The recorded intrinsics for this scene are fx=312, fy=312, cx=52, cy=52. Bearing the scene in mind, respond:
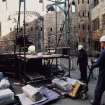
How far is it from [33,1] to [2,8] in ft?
10.9

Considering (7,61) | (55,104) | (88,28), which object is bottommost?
(55,104)

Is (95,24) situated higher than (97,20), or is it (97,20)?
(97,20)

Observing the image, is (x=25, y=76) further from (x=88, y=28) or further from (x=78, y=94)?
(x=88, y=28)

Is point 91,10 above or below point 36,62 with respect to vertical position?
above

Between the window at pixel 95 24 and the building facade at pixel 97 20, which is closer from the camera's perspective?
the building facade at pixel 97 20

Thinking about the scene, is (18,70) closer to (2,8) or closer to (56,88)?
(56,88)

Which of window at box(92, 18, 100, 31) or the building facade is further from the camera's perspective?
window at box(92, 18, 100, 31)

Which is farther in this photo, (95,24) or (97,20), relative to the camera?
(95,24)

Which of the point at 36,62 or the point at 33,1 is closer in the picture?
the point at 36,62

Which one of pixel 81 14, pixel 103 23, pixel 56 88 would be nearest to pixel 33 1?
pixel 103 23

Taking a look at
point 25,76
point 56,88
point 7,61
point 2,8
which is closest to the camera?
point 56,88

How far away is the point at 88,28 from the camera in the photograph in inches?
1839

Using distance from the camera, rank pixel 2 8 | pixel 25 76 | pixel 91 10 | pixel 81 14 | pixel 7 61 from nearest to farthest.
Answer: pixel 25 76 → pixel 7 61 → pixel 2 8 → pixel 91 10 → pixel 81 14

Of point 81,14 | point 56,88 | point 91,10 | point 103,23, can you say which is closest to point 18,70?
point 56,88
